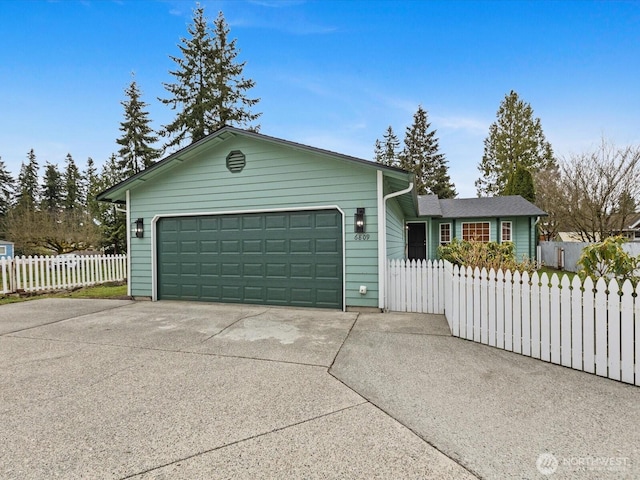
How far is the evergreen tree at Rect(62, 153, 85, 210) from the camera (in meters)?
37.0

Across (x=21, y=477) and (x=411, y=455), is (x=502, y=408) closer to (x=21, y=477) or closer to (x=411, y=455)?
(x=411, y=455)

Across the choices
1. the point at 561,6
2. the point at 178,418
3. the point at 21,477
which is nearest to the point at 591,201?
the point at 561,6

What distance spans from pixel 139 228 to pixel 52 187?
40.4 meters

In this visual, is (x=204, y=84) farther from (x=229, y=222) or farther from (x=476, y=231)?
(x=476, y=231)

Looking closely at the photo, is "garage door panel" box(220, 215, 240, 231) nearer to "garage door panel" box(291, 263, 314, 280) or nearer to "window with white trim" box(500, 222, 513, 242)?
"garage door panel" box(291, 263, 314, 280)

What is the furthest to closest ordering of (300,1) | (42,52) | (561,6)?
(42,52) → (300,1) → (561,6)

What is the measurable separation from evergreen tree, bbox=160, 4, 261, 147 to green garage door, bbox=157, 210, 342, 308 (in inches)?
550

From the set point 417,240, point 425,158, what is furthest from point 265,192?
point 425,158

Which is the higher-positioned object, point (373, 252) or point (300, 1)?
point (300, 1)

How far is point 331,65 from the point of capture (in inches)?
472

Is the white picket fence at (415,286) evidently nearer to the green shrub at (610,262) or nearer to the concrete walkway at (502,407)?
the concrete walkway at (502,407)

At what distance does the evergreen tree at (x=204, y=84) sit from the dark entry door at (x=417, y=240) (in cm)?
1308

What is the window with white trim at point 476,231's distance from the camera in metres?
14.5

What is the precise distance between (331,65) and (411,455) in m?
12.9
